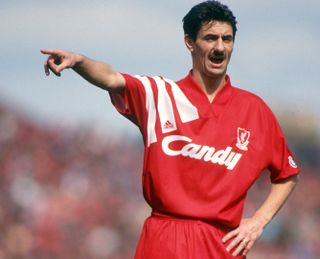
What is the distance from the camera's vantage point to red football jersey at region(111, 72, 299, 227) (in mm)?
4750

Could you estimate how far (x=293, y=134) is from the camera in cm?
1331

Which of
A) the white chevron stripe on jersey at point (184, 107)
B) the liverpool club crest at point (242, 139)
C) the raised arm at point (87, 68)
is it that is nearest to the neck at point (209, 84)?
the white chevron stripe on jersey at point (184, 107)

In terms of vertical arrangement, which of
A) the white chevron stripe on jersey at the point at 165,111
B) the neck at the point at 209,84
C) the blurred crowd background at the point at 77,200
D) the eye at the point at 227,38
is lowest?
the blurred crowd background at the point at 77,200

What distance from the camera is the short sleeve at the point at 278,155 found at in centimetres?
498

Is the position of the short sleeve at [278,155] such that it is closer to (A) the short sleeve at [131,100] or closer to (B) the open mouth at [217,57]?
(B) the open mouth at [217,57]

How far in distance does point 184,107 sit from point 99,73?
48 cm

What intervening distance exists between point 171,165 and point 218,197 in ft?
0.87

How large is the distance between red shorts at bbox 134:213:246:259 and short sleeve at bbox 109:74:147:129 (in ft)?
1.63

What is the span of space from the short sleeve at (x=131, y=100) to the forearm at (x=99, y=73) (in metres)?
0.04

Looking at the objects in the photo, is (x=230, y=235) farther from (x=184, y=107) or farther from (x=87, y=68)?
(x=87, y=68)

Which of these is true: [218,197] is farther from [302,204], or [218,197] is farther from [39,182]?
[302,204]

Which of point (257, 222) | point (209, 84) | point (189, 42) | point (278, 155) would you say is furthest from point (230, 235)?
point (189, 42)

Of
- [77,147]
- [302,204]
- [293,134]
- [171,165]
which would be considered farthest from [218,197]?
[293,134]

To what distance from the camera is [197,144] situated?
4.77 m
